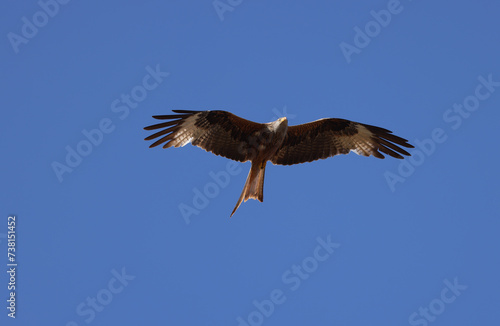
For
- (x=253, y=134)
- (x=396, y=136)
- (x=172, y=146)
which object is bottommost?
(x=396, y=136)

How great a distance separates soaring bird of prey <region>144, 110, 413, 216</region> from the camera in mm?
12195

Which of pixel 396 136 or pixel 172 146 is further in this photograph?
pixel 396 136

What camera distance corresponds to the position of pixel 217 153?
12.5 meters

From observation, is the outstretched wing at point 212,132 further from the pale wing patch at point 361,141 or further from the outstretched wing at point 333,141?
the pale wing patch at point 361,141

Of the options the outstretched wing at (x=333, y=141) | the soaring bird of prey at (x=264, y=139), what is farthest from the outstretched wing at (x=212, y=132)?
the outstretched wing at (x=333, y=141)

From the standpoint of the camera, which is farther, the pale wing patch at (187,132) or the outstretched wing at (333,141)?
the outstretched wing at (333,141)

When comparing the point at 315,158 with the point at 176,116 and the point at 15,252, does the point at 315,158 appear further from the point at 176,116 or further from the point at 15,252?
the point at 15,252

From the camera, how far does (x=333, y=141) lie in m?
13.2

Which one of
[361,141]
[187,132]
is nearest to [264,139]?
[187,132]

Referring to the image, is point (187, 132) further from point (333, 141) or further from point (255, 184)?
point (333, 141)

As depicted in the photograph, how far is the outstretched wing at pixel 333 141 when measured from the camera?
12930 mm

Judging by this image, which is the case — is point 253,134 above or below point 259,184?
above

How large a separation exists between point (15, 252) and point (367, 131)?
7666 millimetres

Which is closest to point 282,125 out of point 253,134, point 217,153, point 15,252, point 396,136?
point 253,134
